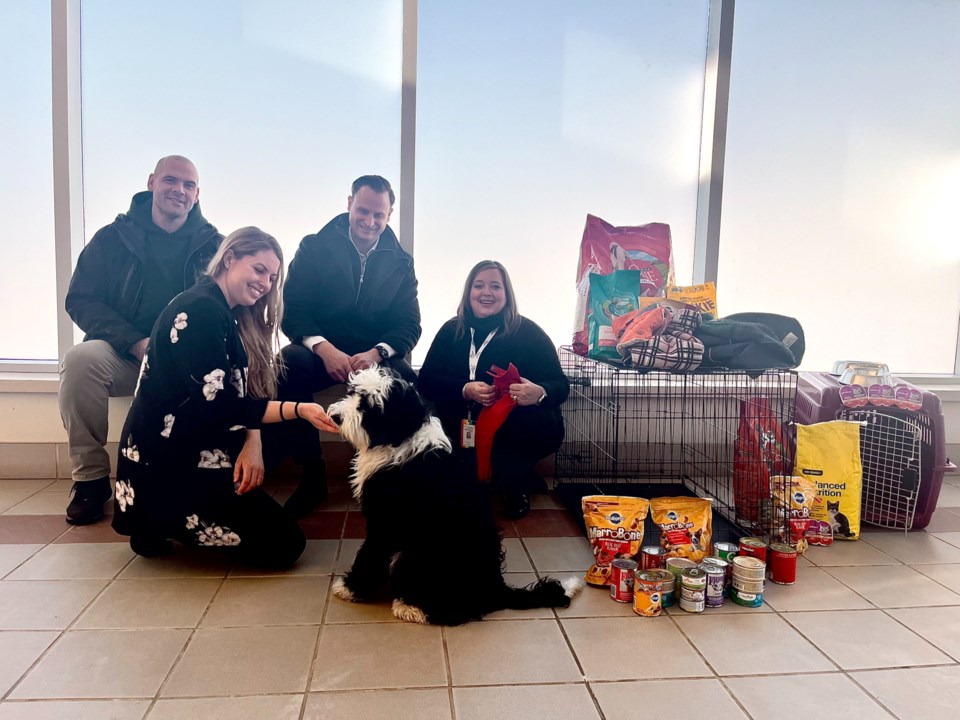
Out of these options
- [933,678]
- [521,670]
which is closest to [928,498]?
[933,678]

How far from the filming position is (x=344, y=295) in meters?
2.81

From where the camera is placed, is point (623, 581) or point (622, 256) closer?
point (623, 581)

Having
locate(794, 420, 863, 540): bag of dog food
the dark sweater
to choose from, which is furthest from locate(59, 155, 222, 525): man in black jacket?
locate(794, 420, 863, 540): bag of dog food

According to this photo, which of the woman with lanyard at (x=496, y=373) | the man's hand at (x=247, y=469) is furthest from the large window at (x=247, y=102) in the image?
the man's hand at (x=247, y=469)

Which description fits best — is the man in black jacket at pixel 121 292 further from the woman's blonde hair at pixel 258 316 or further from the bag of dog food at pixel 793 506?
the bag of dog food at pixel 793 506

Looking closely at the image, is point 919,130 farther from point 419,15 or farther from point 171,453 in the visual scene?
point 171,453

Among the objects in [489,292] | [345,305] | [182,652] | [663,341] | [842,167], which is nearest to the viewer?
[182,652]

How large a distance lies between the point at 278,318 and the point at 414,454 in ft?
2.57

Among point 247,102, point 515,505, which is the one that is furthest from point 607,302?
point 247,102

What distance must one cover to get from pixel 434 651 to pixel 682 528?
95 centimetres

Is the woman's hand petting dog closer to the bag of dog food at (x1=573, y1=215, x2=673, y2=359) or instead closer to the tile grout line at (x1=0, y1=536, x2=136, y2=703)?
the tile grout line at (x1=0, y1=536, x2=136, y2=703)

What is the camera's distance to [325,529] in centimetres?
243

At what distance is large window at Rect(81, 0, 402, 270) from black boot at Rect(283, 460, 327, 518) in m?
1.15

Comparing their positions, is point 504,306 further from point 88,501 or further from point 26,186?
point 26,186
